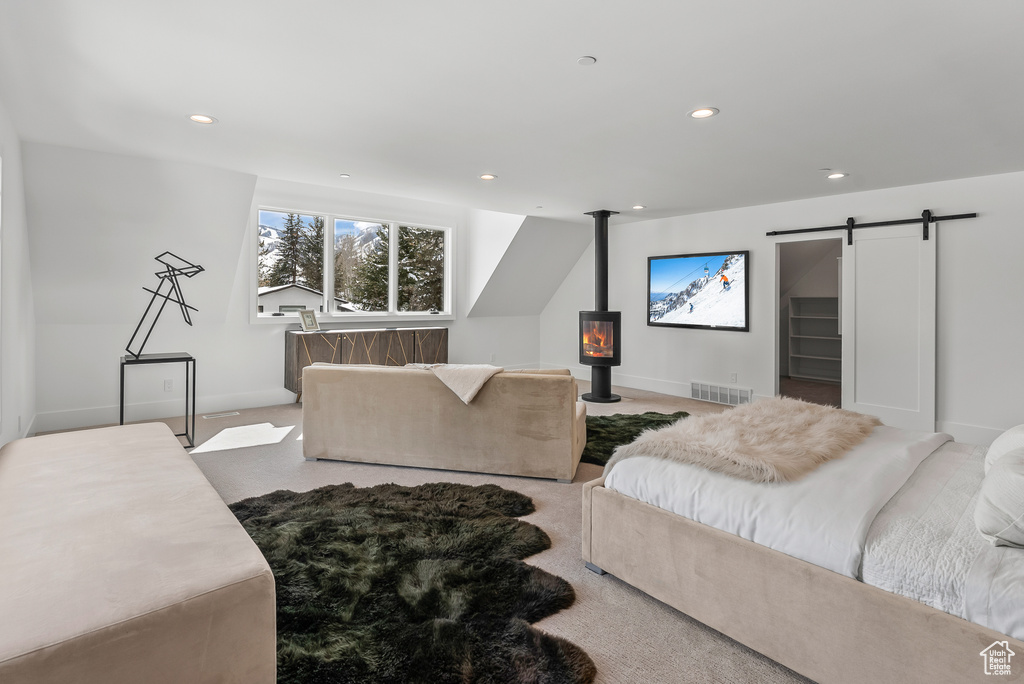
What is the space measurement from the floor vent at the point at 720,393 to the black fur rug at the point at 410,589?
399cm

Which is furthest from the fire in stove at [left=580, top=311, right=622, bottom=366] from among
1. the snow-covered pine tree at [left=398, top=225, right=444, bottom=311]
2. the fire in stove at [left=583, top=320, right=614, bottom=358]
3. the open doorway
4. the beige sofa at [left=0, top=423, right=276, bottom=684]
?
the beige sofa at [left=0, top=423, right=276, bottom=684]

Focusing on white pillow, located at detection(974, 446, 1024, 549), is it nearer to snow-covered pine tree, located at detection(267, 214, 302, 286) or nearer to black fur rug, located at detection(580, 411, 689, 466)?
black fur rug, located at detection(580, 411, 689, 466)

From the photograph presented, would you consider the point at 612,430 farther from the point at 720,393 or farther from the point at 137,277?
the point at 137,277

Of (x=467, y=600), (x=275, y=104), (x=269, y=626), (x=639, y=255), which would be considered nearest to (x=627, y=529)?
(x=467, y=600)

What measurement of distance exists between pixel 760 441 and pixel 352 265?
5571mm

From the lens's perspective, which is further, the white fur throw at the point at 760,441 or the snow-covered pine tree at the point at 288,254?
the snow-covered pine tree at the point at 288,254

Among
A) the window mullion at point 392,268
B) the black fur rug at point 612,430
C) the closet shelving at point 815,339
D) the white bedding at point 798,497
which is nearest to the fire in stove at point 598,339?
the black fur rug at point 612,430

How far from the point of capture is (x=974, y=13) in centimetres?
204

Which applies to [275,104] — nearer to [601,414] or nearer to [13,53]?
[13,53]

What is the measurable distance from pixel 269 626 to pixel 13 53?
9.33 ft

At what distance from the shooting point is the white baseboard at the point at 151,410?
4.75 meters

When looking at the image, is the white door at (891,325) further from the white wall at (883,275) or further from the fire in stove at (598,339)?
the fire in stove at (598,339)

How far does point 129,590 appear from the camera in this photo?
127 centimetres

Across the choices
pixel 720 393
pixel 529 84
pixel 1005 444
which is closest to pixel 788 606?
pixel 1005 444
